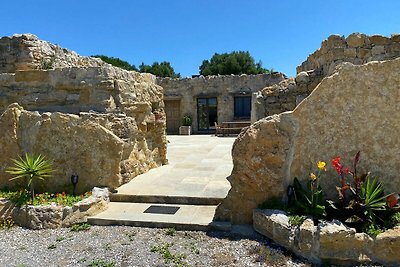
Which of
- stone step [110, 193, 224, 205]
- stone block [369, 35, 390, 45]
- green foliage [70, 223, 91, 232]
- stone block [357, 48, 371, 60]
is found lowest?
green foliage [70, 223, 91, 232]

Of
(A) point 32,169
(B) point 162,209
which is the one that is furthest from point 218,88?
(A) point 32,169

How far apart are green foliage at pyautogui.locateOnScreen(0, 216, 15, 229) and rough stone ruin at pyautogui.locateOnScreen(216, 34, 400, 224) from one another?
10.1 feet

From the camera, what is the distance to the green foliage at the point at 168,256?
10.0 feet

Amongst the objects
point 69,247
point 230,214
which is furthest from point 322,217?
point 69,247

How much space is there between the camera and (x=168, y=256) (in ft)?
10.5

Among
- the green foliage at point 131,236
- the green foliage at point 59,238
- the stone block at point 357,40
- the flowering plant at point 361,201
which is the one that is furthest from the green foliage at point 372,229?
the stone block at point 357,40

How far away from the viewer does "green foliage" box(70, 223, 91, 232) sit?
4012mm

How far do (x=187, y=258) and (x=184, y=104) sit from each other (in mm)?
16663

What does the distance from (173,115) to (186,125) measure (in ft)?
4.51

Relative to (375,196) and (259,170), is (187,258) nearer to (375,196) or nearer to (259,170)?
(259,170)

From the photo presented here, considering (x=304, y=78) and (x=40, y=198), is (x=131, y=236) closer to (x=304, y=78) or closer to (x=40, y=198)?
(x=40, y=198)

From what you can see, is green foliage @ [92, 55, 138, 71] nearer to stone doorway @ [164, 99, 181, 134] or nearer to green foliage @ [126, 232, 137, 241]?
stone doorway @ [164, 99, 181, 134]

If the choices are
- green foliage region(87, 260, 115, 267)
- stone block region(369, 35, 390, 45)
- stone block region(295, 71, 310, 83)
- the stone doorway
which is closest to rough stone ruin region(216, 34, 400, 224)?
green foliage region(87, 260, 115, 267)

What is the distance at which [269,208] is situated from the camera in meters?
3.71
